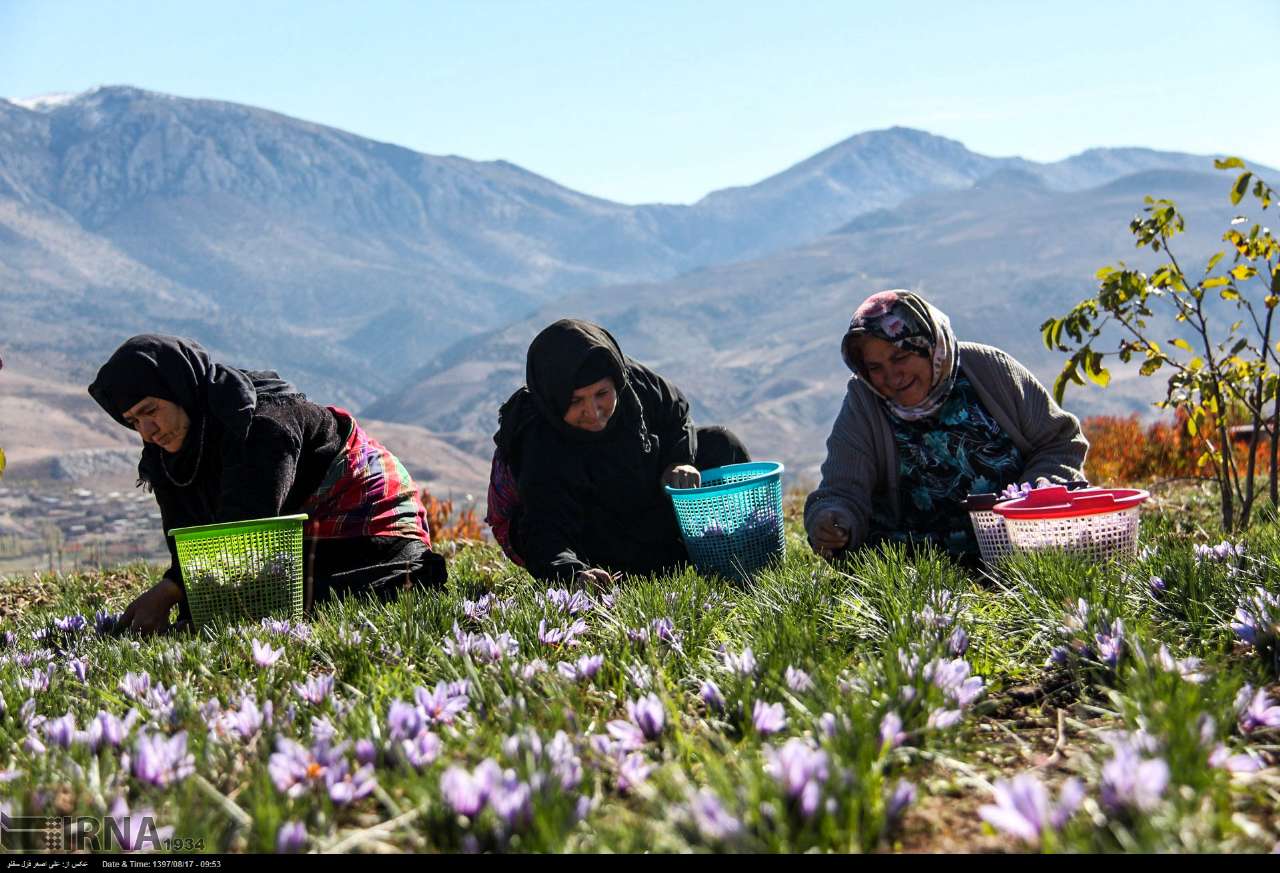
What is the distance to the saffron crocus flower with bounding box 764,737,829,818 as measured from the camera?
61.0 inches

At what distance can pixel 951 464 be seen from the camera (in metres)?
4.76

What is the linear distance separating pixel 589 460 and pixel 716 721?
10.1 feet

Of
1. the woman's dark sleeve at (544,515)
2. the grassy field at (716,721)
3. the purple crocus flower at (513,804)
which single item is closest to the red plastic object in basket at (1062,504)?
the grassy field at (716,721)

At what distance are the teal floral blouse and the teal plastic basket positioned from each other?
1.52ft

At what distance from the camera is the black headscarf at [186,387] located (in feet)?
14.2

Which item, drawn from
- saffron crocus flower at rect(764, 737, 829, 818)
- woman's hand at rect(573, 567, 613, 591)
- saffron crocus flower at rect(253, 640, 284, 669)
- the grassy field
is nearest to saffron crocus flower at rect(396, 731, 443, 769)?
the grassy field

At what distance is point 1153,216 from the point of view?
17.8 ft

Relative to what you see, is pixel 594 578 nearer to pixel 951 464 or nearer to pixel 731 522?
pixel 731 522

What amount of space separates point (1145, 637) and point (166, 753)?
193 cm

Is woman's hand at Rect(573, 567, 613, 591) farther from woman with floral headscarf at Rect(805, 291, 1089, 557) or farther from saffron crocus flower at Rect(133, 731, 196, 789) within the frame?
saffron crocus flower at Rect(133, 731, 196, 789)

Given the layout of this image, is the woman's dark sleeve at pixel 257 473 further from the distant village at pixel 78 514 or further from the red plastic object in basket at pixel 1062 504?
the distant village at pixel 78 514

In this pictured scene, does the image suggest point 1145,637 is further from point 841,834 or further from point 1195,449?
point 1195,449

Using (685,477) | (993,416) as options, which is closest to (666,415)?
(685,477)

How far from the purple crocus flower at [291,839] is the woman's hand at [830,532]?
3097mm
